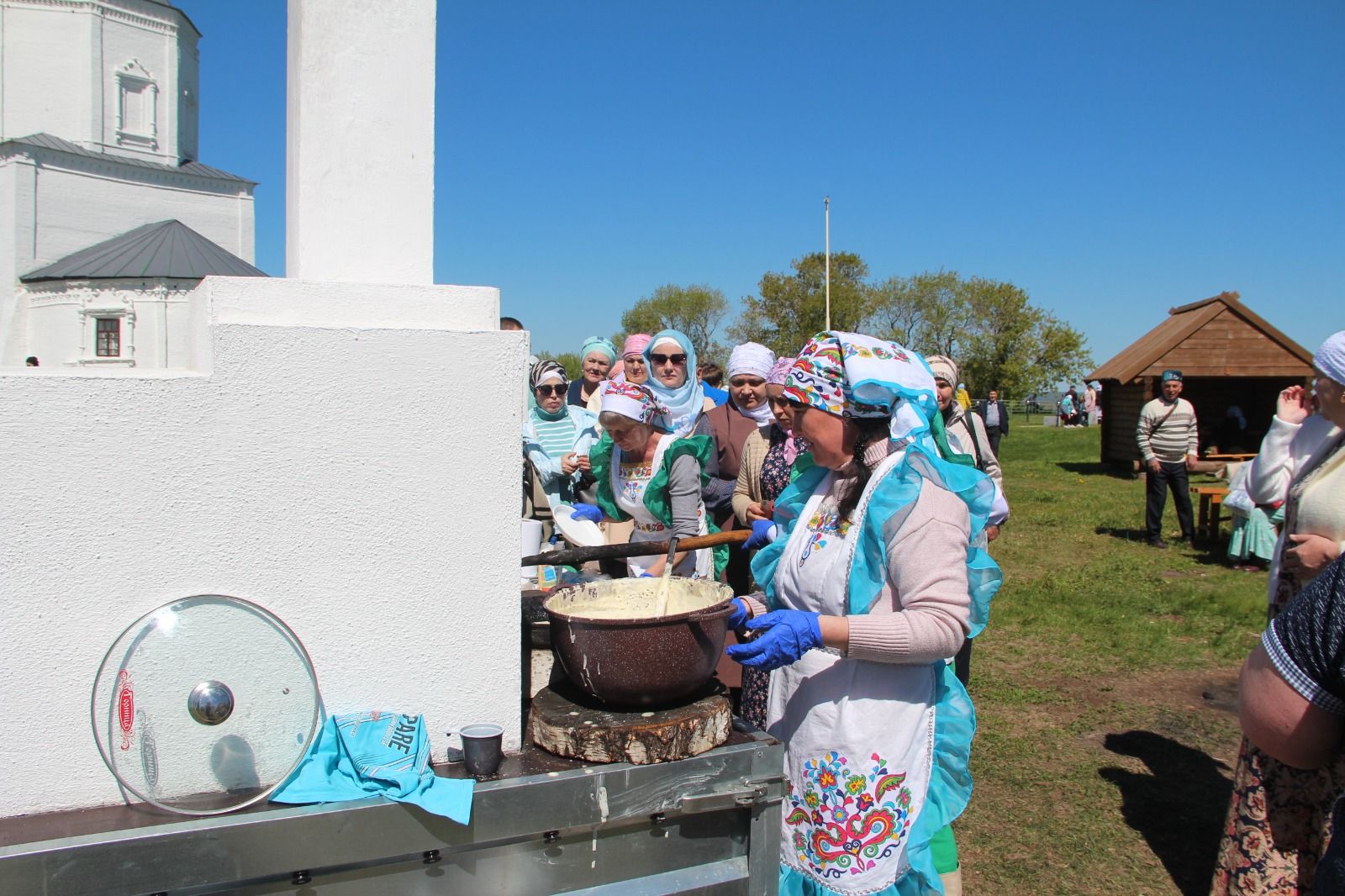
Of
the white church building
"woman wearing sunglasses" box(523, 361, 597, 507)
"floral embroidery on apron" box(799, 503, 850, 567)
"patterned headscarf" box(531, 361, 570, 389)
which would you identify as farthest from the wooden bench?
the white church building

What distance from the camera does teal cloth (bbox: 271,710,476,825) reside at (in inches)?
69.9

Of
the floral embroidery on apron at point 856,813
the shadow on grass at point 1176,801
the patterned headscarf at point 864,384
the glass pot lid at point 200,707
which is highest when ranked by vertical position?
the patterned headscarf at point 864,384

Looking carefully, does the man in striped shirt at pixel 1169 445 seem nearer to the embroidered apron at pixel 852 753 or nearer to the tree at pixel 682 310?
the embroidered apron at pixel 852 753

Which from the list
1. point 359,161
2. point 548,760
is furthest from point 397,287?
point 548,760

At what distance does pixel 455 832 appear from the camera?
1.82m

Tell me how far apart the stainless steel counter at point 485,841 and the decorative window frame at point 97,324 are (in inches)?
1208

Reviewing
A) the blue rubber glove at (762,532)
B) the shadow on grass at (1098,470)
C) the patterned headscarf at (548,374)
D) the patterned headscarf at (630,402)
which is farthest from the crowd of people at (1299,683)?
the shadow on grass at (1098,470)

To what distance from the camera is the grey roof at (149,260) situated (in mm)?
28297

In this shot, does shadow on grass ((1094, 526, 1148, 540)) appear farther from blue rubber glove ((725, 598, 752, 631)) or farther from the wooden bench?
blue rubber glove ((725, 598, 752, 631))

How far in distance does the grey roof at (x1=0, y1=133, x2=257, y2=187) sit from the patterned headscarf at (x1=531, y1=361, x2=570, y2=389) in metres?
31.0

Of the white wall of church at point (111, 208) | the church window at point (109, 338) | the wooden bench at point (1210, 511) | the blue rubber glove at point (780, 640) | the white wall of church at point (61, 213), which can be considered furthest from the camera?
the white wall of church at point (111, 208)

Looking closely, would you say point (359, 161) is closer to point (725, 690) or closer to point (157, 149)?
point (725, 690)

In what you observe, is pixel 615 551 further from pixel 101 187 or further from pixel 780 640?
pixel 101 187

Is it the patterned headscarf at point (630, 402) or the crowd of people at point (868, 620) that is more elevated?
the patterned headscarf at point (630, 402)
